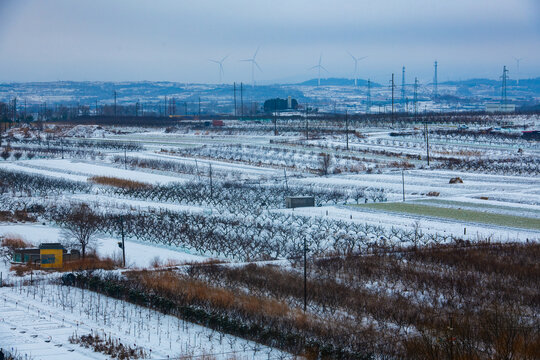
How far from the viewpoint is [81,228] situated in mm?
15367

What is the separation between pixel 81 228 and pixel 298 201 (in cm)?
676

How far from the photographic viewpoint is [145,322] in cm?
1059

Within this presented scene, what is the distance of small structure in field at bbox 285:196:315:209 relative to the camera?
1983 centimetres

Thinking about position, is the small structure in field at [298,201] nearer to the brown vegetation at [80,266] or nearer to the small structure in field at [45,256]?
the brown vegetation at [80,266]

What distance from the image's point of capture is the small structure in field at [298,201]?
1983cm

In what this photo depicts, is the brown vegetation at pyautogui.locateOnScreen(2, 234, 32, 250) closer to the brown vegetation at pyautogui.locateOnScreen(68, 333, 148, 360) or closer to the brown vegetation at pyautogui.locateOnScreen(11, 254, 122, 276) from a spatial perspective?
the brown vegetation at pyautogui.locateOnScreen(11, 254, 122, 276)

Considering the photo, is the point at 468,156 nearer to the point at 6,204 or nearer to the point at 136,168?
the point at 136,168

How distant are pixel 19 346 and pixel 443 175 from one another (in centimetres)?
1930

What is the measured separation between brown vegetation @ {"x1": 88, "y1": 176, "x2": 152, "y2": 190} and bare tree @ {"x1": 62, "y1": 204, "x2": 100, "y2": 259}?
5.52m

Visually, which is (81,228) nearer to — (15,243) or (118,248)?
(118,248)

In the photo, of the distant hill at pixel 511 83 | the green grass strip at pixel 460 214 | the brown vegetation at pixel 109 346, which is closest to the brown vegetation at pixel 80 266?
the brown vegetation at pixel 109 346

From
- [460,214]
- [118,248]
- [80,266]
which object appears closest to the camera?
[80,266]

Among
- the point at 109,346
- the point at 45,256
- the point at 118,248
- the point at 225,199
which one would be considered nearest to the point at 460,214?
the point at 225,199

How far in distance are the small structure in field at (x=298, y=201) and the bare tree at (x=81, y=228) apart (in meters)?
5.40
